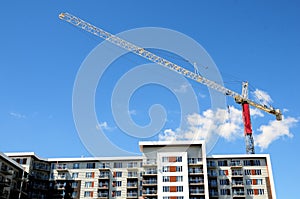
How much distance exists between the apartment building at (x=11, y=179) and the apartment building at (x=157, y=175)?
133 inches

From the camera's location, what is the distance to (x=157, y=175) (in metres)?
78.1

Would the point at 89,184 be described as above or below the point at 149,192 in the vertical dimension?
above

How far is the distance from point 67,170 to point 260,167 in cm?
4922

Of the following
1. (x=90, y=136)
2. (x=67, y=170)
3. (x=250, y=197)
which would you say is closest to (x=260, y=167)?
(x=250, y=197)

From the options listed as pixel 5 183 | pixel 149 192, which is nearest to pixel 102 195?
pixel 149 192

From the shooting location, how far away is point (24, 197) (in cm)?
7869

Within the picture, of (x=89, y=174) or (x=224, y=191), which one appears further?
(x=89, y=174)

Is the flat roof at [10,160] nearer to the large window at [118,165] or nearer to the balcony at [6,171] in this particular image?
the balcony at [6,171]

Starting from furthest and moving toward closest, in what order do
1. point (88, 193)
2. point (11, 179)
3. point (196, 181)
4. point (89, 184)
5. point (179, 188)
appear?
1. point (89, 184)
2. point (88, 193)
3. point (196, 181)
4. point (179, 188)
5. point (11, 179)

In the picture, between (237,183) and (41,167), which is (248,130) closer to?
(237,183)

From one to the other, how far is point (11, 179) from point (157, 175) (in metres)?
33.0

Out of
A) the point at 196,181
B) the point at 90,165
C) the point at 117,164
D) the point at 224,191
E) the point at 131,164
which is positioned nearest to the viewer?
the point at 196,181

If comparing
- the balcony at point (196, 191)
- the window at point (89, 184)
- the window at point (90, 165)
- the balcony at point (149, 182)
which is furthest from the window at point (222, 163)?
the window at point (89, 184)

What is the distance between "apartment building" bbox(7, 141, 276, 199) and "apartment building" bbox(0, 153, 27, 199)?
3371 mm
